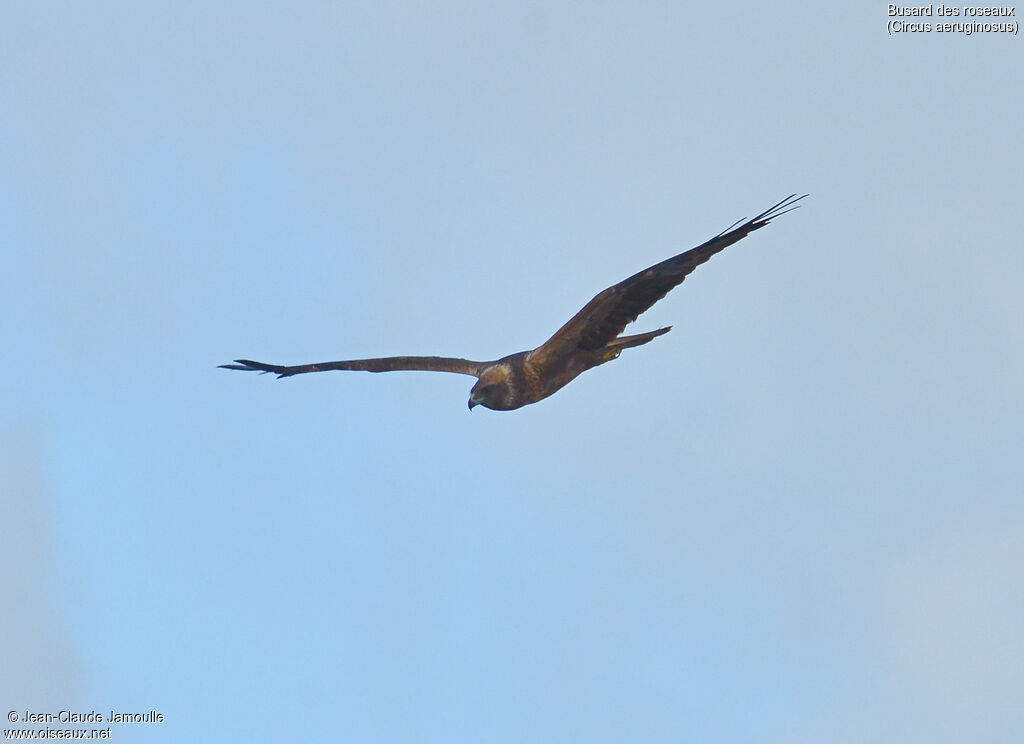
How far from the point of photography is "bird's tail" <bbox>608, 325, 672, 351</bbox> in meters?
17.9

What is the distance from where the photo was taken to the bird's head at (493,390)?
1811 centimetres

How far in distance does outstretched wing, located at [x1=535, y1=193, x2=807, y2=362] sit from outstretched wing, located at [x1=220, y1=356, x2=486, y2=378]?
2.08 m

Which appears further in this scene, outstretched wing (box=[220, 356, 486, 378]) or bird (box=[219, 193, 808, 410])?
outstretched wing (box=[220, 356, 486, 378])

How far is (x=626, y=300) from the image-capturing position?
16969mm

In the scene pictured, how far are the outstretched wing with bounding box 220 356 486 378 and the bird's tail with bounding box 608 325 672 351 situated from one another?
7.39ft

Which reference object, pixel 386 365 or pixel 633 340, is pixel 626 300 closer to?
pixel 633 340

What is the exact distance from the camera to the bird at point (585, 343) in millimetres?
16516

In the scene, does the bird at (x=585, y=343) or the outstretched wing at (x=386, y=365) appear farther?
the outstretched wing at (x=386, y=365)

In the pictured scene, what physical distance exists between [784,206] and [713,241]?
60.7 inches

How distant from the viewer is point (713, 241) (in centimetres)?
1597

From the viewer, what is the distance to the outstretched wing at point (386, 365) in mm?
19781

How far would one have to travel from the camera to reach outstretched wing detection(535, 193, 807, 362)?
16.1 m

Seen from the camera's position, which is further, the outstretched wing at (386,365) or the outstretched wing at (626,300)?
the outstretched wing at (386,365)

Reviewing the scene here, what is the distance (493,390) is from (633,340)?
2.03 m
